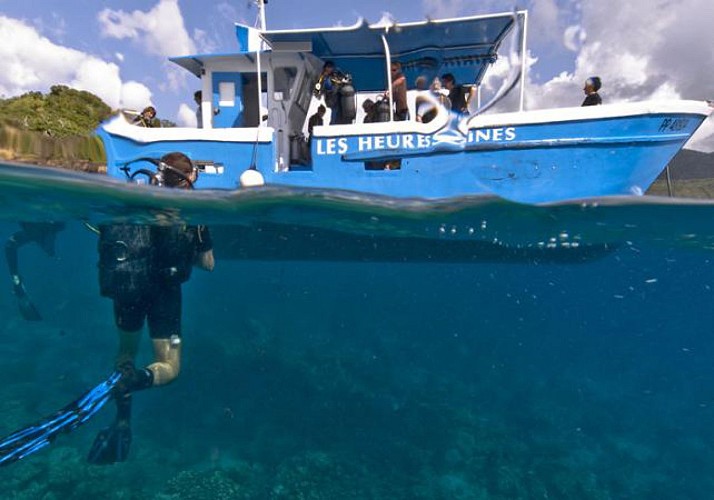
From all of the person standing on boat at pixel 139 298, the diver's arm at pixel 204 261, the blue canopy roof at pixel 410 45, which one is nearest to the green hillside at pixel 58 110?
the blue canopy roof at pixel 410 45

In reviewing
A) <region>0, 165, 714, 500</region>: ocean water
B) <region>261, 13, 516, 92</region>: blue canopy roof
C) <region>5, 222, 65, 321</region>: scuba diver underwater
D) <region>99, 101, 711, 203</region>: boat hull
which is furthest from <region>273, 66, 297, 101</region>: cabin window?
<region>5, 222, 65, 321</region>: scuba diver underwater

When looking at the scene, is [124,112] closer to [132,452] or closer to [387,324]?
[132,452]

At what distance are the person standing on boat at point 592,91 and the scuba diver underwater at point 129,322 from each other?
737 cm

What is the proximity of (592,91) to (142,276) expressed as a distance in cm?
858

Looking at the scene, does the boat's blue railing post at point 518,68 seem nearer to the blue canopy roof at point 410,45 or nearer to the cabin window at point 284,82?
the blue canopy roof at point 410,45

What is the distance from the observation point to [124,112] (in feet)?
34.9

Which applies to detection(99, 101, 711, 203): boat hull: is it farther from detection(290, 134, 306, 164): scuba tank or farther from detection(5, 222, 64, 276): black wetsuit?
detection(5, 222, 64, 276): black wetsuit

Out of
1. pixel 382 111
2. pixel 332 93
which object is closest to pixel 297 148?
pixel 332 93

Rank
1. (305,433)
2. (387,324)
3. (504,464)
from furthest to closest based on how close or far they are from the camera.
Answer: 1. (387,324)
2. (305,433)
3. (504,464)

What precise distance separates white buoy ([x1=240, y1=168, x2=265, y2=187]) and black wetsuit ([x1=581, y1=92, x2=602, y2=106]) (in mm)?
6461

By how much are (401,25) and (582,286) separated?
1764 centimetres

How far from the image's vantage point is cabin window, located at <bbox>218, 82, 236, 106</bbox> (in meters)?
11.5

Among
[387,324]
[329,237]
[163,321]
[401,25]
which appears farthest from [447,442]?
[387,324]

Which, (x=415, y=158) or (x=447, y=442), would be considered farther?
(x=447, y=442)
